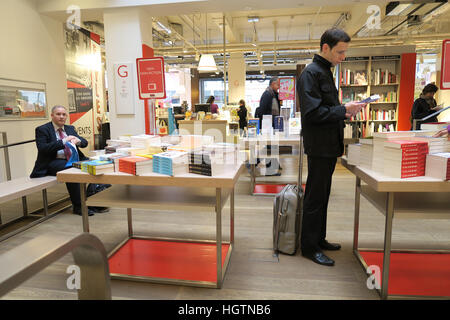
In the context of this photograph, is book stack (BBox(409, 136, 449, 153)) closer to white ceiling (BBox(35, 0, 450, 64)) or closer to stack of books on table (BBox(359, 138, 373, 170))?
stack of books on table (BBox(359, 138, 373, 170))

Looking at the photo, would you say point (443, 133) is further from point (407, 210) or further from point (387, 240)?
point (387, 240)

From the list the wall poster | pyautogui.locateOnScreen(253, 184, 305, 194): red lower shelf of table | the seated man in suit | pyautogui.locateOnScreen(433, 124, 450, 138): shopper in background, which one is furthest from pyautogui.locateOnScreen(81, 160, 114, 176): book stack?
the wall poster

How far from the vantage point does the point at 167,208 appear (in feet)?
7.27

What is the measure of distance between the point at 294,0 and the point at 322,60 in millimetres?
3211

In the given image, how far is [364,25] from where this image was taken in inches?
372

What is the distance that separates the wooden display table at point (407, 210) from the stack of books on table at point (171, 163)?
125 cm

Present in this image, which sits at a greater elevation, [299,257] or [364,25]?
[364,25]

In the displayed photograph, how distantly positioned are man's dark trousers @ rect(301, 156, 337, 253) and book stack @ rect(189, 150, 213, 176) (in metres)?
0.85

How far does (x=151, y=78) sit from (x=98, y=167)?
4.99ft

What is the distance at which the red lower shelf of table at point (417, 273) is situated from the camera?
84.5 inches

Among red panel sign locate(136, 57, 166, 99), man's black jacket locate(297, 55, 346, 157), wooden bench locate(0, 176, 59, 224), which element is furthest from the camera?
red panel sign locate(136, 57, 166, 99)

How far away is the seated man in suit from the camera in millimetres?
3691

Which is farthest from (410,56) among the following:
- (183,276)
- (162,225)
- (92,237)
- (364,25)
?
(92,237)
